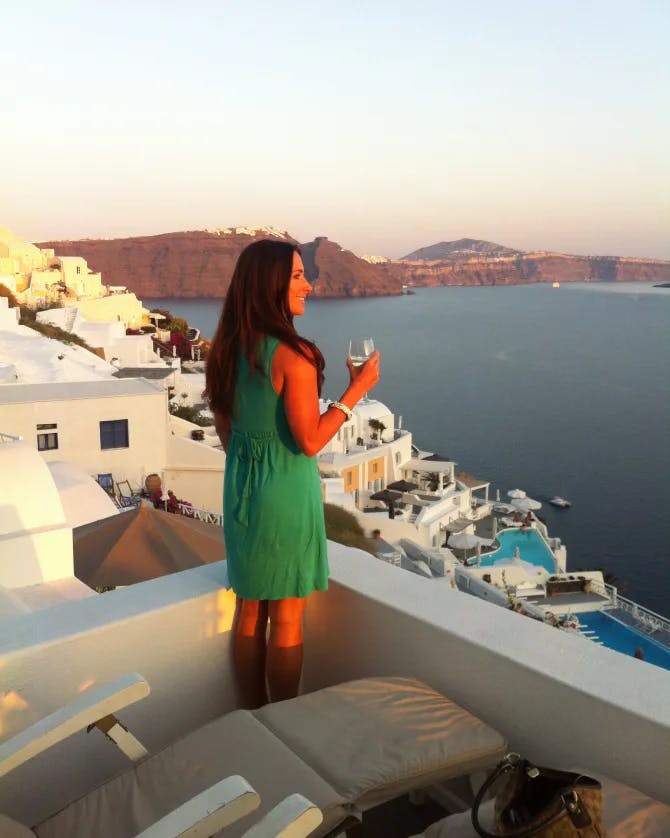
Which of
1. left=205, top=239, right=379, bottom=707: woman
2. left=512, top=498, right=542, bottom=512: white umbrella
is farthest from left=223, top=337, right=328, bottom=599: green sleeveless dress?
left=512, top=498, right=542, bottom=512: white umbrella

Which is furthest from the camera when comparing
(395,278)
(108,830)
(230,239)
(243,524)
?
(395,278)

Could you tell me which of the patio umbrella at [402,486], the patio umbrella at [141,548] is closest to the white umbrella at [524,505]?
the patio umbrella at [402,486]

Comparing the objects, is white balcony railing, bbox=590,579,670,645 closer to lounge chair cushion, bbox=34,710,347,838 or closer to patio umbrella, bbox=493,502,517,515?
patio umbrella, bbox=493,502,517,515

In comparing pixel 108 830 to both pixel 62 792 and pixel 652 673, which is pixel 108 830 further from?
pixel 652 673

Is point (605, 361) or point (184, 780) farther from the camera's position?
point (605, 361)

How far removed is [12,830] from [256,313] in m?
1.09

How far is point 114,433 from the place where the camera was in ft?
47.1

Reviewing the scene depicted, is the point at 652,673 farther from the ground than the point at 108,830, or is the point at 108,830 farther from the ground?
the point at 652,673

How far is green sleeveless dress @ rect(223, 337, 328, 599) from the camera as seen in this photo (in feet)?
5.70

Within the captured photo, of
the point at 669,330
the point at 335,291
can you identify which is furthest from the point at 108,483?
the point at 335,291

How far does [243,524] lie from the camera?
1777 mm

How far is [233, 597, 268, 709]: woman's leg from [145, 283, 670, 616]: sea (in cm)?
76

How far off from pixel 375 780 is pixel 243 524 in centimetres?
65

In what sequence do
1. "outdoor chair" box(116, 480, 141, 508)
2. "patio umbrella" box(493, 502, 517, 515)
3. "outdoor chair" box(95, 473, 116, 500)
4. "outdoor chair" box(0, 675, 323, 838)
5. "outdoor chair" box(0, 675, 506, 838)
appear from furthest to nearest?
→ 1. "patio umbrella" box(493, 502, 517, 515)
2. "outdoor chair" box(95, 473, 116, 500)
3. "outdoor chair" box(116, 480, 141, 508)
4. "outdoor chair" box(0, 675, 506, 838)
5. "outdoor chair" box(0, 675, 323, 838)
